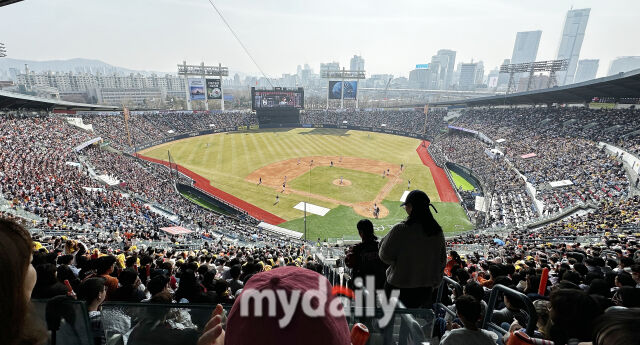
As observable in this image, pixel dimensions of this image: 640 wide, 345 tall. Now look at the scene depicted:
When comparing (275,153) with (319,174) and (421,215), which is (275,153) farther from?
(421,215)

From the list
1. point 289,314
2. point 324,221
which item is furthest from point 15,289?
point 324,221

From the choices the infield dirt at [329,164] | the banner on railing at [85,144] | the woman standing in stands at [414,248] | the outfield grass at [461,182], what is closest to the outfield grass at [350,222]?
the infield dirt at [329,164]

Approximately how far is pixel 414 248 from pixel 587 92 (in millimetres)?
47849

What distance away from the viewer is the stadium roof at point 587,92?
29.7m

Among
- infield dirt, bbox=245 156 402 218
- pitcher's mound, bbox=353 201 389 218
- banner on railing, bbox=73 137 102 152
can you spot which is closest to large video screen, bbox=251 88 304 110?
infield dirt, bbox=245 156 402 218

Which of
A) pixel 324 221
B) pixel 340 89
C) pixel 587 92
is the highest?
pixel 340 89

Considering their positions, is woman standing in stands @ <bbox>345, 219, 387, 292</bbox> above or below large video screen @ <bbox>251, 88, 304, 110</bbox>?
below

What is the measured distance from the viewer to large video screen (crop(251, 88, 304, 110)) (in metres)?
68.6

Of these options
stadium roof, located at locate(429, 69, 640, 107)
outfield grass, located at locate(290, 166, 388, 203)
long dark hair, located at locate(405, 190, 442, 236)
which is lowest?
outfield grass, located at locate(290, 166, 388, 203)

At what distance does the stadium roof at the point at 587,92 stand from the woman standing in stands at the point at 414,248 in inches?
1412

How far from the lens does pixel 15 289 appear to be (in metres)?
1.30

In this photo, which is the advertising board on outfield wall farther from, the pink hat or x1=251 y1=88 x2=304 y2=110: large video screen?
the pink hat

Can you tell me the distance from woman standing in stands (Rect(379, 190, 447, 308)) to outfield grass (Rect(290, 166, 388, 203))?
84.6ft

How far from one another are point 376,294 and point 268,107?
228 feet
